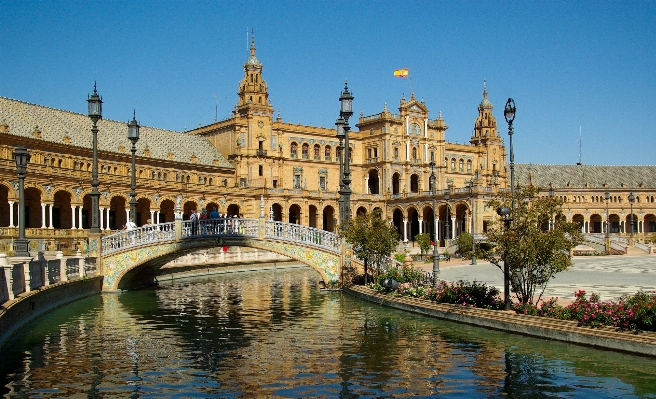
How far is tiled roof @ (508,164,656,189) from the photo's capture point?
108 metres

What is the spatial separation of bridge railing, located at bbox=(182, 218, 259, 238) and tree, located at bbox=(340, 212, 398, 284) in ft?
Answer: 13.8

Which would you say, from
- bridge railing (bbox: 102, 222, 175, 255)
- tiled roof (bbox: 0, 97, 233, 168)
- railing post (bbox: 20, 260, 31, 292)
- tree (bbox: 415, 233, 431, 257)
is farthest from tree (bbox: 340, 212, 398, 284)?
tiled roof (bbox: 0, 97, 233, 168)

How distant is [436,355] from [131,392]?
7265mm

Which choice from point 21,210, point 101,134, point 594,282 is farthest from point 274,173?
point 21,210

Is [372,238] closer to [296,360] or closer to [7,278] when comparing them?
[296,360]

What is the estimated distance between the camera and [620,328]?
16.7 metres

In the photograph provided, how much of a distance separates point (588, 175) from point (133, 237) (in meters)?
91.7

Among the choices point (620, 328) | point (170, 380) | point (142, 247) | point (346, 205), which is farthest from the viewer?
point (142, 247)

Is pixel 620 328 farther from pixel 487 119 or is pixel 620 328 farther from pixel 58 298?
pixel 487 119

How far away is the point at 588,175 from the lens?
110 meters

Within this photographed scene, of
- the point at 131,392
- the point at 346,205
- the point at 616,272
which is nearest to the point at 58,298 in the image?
the point at 346,205

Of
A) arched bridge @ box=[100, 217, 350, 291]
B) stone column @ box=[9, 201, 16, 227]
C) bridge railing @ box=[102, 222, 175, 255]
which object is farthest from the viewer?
stone column @ box=[9, 201, 16, 227]

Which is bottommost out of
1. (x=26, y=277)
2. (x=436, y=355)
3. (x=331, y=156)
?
(x=436, y=355)

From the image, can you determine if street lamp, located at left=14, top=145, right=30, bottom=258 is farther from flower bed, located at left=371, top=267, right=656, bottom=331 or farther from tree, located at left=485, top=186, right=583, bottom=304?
tree, located at left=485, top=186, right=583, bottom=304
